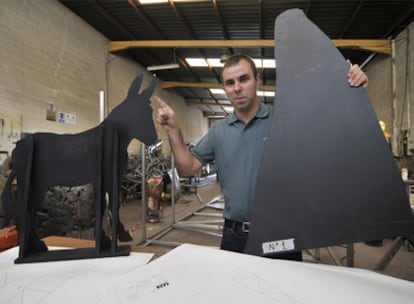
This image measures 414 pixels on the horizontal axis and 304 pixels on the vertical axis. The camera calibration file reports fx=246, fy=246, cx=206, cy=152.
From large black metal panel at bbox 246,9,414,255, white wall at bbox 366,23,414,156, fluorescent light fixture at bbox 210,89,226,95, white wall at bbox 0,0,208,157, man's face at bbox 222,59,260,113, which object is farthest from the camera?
fluorescent light fixture at bbox 210,89,226,95

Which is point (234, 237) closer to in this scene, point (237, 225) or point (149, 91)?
point (237, 225)

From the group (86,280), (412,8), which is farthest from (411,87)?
(86,280)

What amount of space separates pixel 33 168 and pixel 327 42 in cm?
117

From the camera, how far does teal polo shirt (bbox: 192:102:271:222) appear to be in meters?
1.10

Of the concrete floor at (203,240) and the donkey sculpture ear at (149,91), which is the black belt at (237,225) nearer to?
the concrete floor at (203,240)

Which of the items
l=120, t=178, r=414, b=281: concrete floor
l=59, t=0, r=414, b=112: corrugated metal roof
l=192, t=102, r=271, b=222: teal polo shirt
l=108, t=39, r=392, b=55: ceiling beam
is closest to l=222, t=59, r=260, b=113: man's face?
l=192, t=102, r=271, b=222: teal polo shirt

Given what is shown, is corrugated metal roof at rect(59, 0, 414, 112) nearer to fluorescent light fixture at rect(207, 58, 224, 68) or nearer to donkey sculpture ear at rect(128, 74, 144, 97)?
fluorescent light fixture at rect(207, 58, 224, 68)

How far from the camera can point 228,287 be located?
2.03 ft

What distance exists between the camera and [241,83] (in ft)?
3.51

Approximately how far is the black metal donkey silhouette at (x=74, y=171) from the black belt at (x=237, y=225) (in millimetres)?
477

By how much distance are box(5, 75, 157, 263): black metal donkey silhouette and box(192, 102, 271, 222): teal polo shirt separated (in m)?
0.42

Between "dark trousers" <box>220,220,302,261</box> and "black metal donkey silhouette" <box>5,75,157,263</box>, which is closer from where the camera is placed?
"black metal donkey silhouette" <box>5,75,157,263</box>

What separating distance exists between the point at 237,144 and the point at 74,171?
70 cm

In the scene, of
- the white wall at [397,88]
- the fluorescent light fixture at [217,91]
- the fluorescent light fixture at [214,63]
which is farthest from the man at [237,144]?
the fluorescent light fixture at [217,91]
